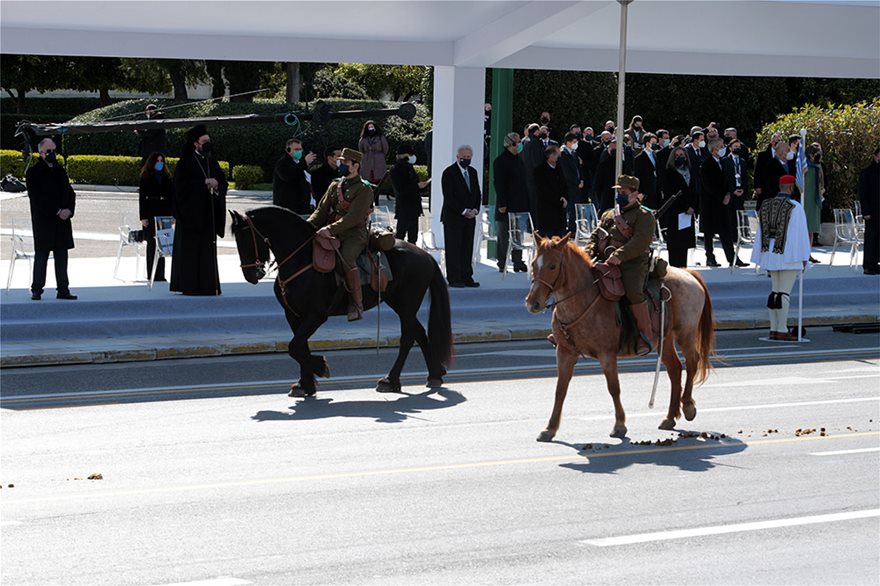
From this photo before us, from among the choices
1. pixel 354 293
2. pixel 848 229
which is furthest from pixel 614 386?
pixel 848 229

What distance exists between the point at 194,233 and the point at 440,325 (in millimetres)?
5943

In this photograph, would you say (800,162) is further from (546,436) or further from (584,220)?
(546,436)

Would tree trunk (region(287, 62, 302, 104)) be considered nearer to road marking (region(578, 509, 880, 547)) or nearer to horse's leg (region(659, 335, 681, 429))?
horse's leg (region(659, 335, 681, 429))

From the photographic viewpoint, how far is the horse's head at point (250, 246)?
49.5 ft

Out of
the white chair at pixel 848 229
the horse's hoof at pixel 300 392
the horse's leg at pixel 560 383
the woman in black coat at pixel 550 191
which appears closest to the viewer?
the horse's leg at pixel 560 383

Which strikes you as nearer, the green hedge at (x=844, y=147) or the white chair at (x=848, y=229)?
the white chair at (x=848, y=229)

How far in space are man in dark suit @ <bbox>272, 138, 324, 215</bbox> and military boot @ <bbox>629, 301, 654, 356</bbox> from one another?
9831mm

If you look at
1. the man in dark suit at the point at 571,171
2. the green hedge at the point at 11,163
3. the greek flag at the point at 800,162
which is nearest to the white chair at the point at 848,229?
the greek flag at the point at 800,162

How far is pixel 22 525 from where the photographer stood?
9594 millimetres

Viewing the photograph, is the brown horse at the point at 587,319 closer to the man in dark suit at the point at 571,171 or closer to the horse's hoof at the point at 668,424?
the horse's hoof at the point at 668,424

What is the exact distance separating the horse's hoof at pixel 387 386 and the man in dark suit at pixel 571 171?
11406 millimetres

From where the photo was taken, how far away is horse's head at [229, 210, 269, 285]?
1509 cm

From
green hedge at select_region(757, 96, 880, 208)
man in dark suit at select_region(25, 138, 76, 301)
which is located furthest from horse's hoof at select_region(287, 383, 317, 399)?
green hedge at select_region(757, 96, 880, 208)

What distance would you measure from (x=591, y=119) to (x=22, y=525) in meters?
37.7
